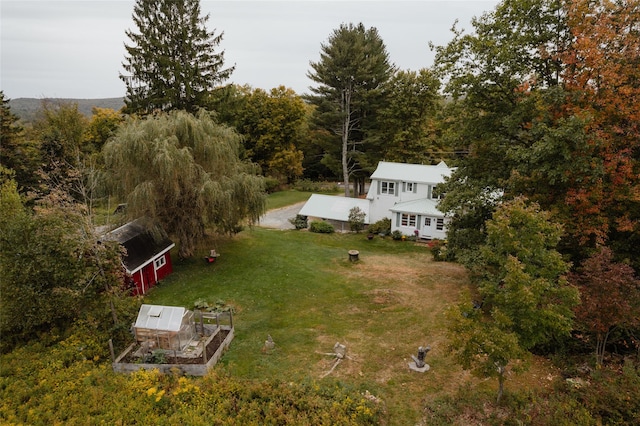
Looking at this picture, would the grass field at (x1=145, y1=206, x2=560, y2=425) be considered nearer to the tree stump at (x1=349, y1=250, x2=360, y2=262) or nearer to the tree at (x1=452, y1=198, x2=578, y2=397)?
the tree stump at (x1=349, y1=250, x2=360, y2=262)

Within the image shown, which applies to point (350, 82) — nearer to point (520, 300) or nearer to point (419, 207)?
point (419, 207)

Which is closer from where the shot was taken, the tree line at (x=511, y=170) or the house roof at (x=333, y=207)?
the tree line at (x=511, y=170)

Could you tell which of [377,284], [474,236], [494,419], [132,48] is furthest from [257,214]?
[132,48]

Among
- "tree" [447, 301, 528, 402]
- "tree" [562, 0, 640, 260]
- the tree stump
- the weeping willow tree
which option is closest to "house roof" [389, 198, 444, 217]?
the tree stump

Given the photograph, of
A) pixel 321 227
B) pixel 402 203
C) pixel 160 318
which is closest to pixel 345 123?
pixel 402 203

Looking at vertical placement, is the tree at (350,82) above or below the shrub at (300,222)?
above

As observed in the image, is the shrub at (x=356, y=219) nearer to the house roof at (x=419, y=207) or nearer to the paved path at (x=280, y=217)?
the house roof at (x=419, y=207)

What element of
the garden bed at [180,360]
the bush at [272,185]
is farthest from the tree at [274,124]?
the garden bed at [180,360]
